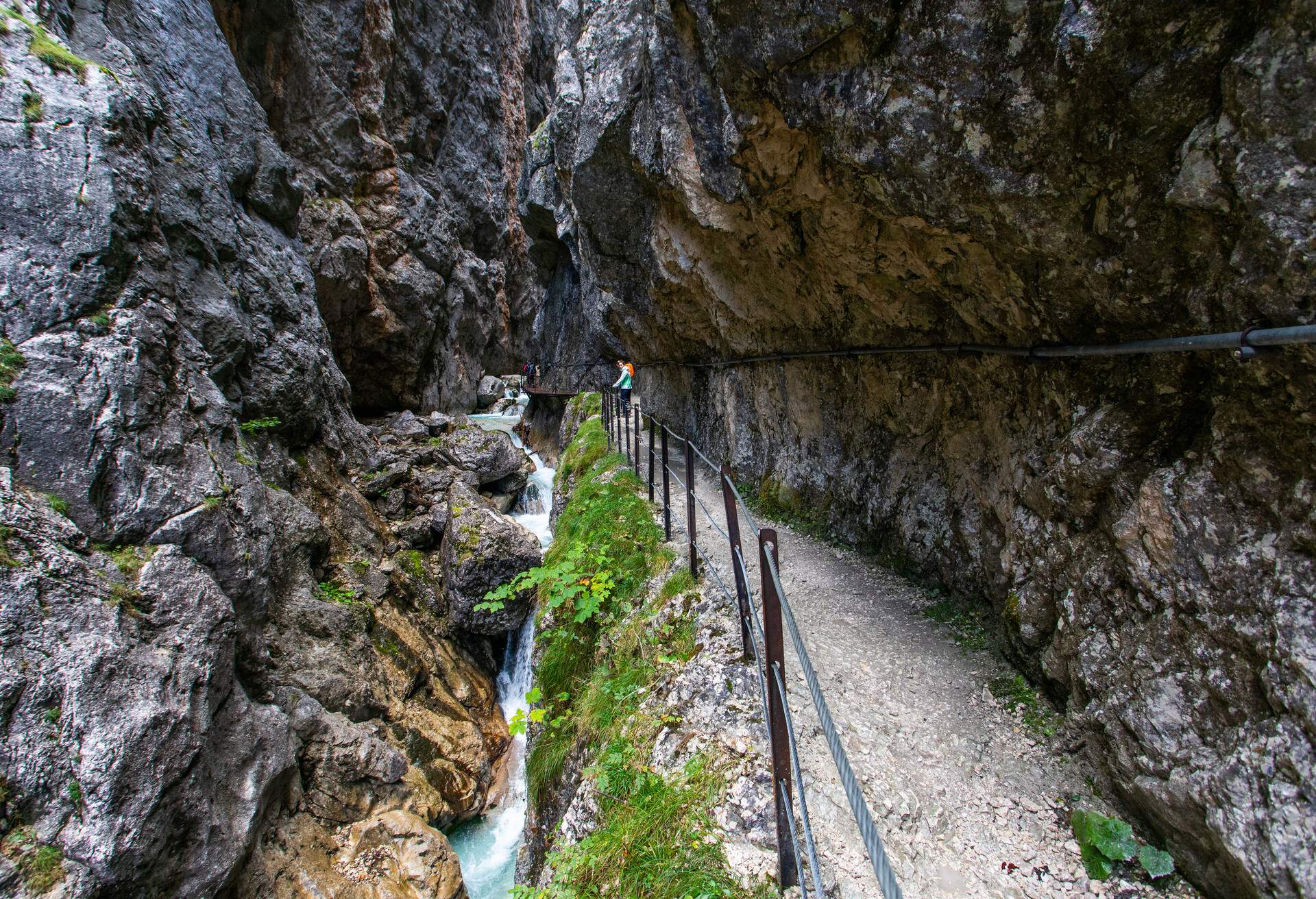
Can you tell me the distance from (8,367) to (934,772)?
8.24 meters

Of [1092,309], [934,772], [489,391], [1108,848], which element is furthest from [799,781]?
[489,391]

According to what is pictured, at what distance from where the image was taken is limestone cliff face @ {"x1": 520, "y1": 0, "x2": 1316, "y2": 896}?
6.17 feet

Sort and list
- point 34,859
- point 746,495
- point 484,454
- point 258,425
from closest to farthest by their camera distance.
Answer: point 34,859
point 746,495
point 258,425
point 484,454

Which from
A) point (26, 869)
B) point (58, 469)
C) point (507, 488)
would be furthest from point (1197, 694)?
point (507, 488)

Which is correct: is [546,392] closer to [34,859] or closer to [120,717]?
[120,717]

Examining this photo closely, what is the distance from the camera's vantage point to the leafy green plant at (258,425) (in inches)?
334

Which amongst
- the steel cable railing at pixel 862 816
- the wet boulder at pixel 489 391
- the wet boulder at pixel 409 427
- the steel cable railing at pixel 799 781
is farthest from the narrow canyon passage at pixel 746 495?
the wet boulder at pixel 489 391

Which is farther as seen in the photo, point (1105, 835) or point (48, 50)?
point (48, 50)

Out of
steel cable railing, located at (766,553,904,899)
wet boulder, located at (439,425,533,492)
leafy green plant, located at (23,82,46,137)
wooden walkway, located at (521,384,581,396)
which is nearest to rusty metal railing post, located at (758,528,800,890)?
steel cable railing, located at (766,553,904,899)

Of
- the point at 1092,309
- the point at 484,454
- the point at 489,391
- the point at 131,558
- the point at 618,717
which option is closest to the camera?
the point at 1092,309

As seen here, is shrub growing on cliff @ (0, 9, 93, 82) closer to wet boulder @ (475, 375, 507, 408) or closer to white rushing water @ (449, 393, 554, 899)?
white rushing water @ (449, 393, 554, 899)

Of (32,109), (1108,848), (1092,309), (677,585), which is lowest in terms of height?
(1108,848)

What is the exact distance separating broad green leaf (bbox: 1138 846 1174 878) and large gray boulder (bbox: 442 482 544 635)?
8510 millimetres

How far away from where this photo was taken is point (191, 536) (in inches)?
227
